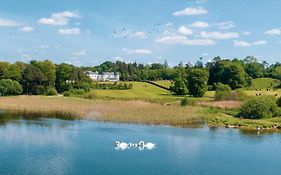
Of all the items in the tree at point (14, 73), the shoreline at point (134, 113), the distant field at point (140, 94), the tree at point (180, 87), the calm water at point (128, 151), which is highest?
the tree at point (14, 73)

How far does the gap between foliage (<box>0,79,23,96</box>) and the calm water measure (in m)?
41.0

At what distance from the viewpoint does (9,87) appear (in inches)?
3752

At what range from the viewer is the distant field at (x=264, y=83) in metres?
120

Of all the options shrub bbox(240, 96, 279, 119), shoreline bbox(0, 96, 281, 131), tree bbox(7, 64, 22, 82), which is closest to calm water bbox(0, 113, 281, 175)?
shoreline bbox(0, 96, 281, 131)

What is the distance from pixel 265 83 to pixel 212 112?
60.3 metres

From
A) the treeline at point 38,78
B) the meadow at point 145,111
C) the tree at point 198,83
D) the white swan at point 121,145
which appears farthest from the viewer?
the treeline at point 38,78

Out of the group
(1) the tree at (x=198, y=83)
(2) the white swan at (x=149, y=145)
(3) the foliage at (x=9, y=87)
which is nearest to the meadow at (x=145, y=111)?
(1) the tree at (x=198, y=83)

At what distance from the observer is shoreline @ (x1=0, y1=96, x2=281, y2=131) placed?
5881 cm

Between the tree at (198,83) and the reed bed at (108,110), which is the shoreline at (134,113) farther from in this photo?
the tree at (198,83)

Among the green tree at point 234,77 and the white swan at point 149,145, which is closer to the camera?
the white swan at point 149,145

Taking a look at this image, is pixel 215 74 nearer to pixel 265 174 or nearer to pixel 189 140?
pixel 189 140

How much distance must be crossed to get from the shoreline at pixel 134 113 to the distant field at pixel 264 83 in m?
50.1

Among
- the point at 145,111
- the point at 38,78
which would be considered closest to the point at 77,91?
the point at 38,78

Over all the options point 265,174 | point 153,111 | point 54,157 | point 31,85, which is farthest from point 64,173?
point 31,85
